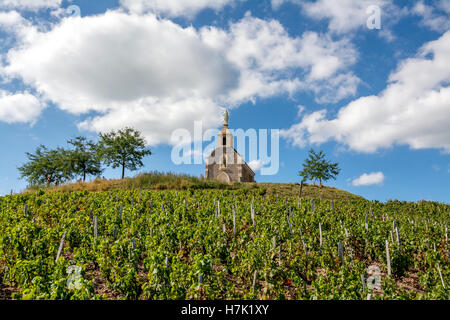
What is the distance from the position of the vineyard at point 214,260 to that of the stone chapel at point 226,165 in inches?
1149

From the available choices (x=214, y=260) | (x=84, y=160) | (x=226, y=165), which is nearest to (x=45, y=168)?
(x=84, y=160)

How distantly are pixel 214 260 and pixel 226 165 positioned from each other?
122 ft

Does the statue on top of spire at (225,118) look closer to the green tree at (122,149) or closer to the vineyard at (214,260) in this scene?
the green tree at (122,149)

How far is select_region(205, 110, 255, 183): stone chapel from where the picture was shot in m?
43.8

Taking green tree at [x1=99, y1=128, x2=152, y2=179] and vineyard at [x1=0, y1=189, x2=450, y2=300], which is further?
green tree at [x1=99, y1=128, x2=152, y2=179]

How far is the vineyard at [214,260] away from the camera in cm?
602

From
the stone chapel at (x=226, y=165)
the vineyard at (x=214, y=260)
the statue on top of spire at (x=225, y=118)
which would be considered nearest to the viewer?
the vineyard at (x=214, y=260)

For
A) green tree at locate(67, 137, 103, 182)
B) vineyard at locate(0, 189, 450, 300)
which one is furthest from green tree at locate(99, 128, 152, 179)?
vineyard at locate(0, 189, 450, 300)

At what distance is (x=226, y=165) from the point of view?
4462 cm

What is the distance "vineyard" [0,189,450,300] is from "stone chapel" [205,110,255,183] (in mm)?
29175

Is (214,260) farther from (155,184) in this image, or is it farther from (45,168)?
(45,168)

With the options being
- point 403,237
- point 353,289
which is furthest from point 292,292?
point 403,237

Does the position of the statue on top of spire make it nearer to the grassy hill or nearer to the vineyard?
the grassy hill

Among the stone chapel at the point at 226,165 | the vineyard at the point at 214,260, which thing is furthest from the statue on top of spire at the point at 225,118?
the vineyard at the point at 214,260
